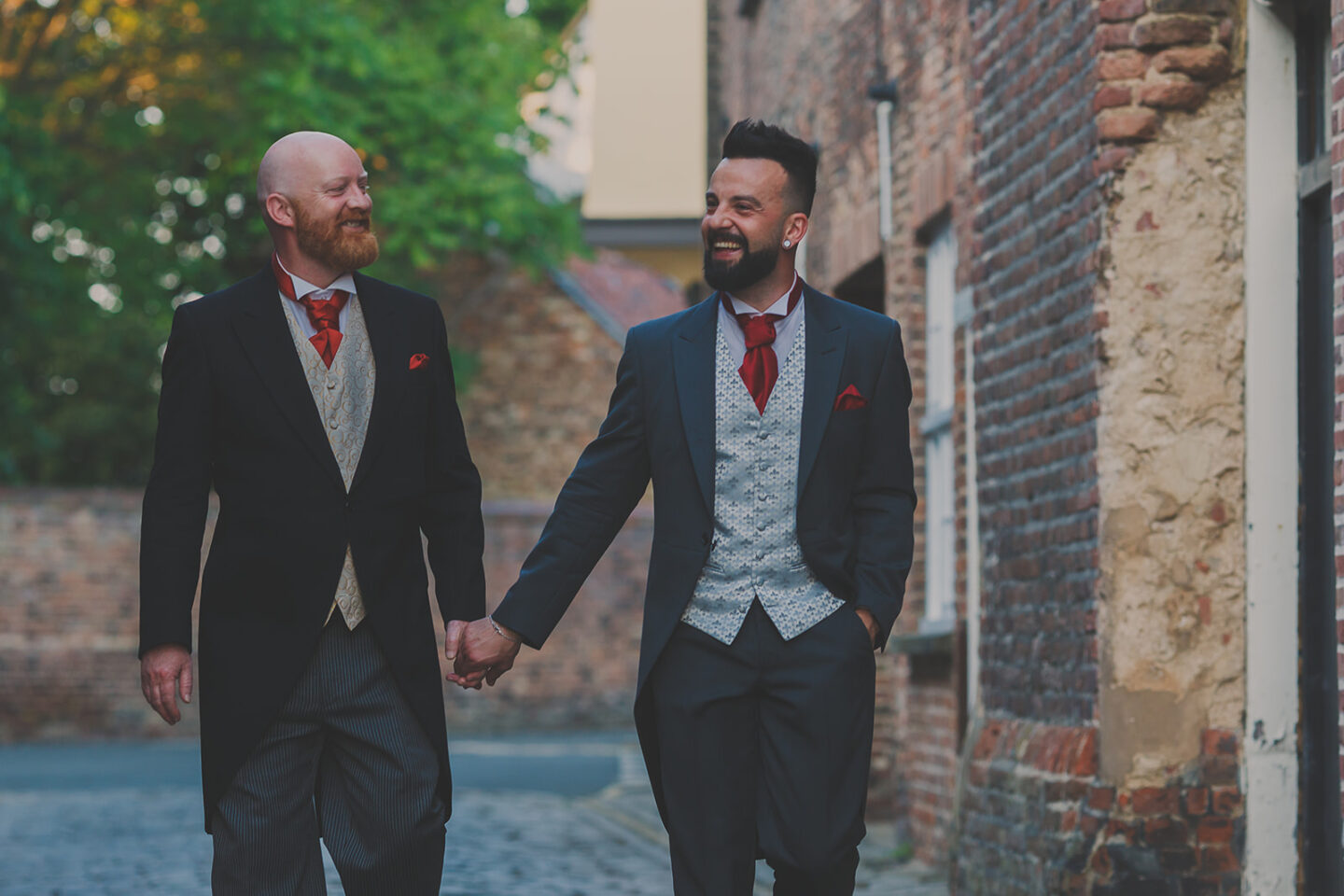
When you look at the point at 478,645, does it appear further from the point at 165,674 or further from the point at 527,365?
the point at 527,365

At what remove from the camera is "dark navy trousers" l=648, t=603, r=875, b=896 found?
13.7 feet

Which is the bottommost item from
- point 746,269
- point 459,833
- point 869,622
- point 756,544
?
point 459,833

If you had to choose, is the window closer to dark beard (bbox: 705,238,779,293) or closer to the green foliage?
dark beard (bbox: 705,238,779,293)

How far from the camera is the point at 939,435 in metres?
9.74

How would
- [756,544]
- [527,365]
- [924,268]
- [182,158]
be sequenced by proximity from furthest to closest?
[527,365]
[182,158]
[924,268]
[756,544]

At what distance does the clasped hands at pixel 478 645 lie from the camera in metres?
4.41

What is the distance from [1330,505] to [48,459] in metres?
22.5

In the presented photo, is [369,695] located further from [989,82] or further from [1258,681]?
[989,82]

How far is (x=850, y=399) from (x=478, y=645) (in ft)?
3.07

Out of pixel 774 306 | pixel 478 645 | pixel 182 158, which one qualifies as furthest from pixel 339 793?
pixel 182 158

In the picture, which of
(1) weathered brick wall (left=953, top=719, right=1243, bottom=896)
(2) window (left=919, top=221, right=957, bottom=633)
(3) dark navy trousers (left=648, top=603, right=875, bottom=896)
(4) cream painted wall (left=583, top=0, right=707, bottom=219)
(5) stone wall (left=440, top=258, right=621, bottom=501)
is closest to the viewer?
(3) dark navy trousers (left=648, top=603, right=875, bottom=896)

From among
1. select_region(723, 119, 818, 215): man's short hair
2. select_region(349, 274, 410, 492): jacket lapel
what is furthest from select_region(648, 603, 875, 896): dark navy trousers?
select_region(723, 119, 818, 215): man's short hair

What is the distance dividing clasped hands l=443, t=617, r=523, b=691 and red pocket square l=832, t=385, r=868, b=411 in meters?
0.85

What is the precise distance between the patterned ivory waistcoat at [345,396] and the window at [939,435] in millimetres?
5255
